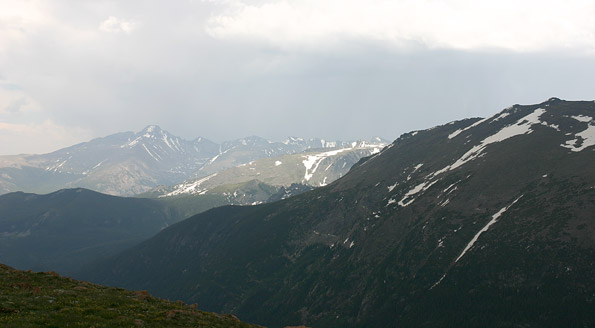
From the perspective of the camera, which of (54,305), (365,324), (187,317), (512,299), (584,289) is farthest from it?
(365,324)

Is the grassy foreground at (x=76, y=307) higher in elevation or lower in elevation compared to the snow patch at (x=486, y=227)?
higher

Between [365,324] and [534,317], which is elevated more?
[534,317]

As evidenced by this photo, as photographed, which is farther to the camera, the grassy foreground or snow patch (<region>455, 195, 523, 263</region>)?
snow patch (<region>455, 195, 523, 263</region>)

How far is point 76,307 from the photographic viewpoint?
128ft

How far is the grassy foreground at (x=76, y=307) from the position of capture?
1355 inches

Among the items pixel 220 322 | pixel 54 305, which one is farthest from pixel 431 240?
pixel 54 305

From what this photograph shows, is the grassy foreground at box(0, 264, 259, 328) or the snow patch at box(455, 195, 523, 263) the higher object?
the grassy foreground at box(0, 264, 259, 328)

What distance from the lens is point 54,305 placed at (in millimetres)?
38688

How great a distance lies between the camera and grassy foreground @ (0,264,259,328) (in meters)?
34.4

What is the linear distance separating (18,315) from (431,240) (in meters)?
187

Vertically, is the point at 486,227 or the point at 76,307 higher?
the point at 76,307

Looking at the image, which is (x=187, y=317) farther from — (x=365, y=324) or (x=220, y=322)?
(x=365, y=324)

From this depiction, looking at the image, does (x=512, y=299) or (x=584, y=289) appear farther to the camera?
(x=512, y=299)

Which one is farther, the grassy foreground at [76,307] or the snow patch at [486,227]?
the snow patch at [486,227]
